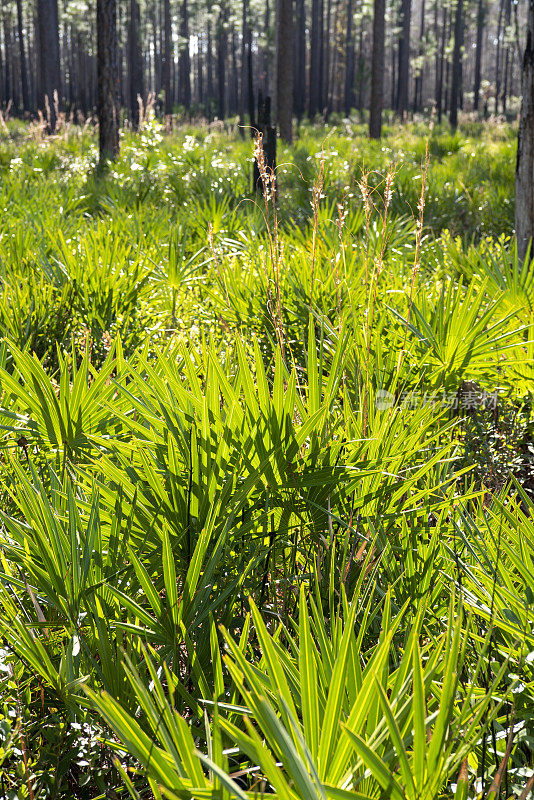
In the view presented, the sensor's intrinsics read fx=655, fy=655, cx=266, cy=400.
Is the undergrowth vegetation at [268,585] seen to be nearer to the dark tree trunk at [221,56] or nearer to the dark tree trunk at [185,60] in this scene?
the dark tree trunk at [221,56]

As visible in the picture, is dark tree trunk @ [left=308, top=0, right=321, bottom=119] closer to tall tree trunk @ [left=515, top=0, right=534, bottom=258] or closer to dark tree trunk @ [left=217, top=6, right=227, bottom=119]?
dark tree trunk @ [left=217, top=6, right=227, bottom=119]

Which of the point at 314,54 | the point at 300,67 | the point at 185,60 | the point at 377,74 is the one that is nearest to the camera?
the point at 377,74

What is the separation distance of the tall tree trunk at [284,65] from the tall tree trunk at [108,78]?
14.5 ft

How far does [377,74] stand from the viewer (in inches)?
637

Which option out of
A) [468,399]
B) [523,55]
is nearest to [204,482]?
[468,399]

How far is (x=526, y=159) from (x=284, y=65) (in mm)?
10061

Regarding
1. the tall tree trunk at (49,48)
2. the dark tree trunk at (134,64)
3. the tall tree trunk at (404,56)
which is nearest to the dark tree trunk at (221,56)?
the dark tree trunk at (134,64)

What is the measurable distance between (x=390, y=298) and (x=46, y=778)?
2.41 metres

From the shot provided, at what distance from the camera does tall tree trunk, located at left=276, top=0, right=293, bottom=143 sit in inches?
510

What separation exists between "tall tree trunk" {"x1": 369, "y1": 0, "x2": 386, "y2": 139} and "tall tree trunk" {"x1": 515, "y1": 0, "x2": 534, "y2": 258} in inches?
500

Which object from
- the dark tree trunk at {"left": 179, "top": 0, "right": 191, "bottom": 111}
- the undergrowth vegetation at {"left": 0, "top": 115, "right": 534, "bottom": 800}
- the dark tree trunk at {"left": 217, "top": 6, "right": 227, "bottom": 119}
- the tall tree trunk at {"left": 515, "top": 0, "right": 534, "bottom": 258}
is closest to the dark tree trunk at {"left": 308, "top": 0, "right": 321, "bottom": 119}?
the dark tree trunk at {"left": 217, "top": 6, "right": 227, "bottom": 119}

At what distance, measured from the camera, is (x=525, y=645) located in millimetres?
1148

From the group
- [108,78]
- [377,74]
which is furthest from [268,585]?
[377,74]

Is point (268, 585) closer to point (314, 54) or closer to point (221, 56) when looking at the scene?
point (314, 54)
